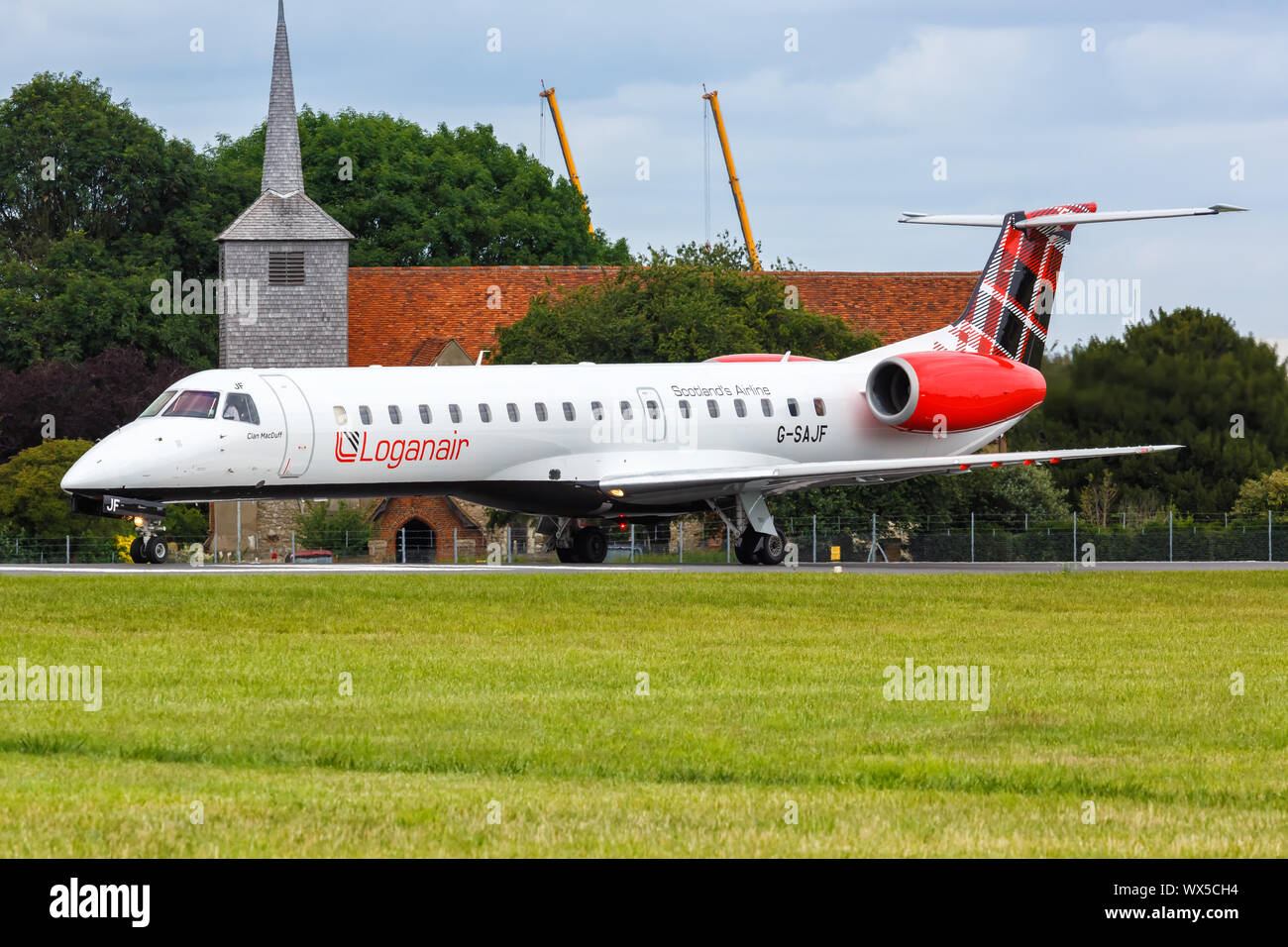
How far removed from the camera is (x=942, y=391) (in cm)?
4175

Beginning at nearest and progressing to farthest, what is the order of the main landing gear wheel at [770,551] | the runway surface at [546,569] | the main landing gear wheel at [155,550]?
the runway surface at [546,569], the main landing gear wheel at [155,550], the main landing gear wheel at [770,551]

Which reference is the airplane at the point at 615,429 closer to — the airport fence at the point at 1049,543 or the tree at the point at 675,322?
the airport fence at the point at 1049,543

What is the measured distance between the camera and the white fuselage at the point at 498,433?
33.5 m

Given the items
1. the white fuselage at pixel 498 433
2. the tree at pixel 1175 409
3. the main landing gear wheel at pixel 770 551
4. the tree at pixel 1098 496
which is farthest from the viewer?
the tree at pixel 1098 496

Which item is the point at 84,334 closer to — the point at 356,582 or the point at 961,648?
the point at 356,582

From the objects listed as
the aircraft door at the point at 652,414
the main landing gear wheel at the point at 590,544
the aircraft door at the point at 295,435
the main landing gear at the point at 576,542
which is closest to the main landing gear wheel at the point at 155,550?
the aircraft door at the point at 295,435

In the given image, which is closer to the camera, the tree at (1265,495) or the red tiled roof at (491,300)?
the tree at (1265,495)

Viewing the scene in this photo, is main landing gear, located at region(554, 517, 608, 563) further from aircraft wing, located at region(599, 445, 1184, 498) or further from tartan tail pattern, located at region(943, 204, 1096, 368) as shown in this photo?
tartan tail pattern, located at region(943, 204, 1096, 368)

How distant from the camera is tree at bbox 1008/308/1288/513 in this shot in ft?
174

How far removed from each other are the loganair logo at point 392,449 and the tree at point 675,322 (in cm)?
2242

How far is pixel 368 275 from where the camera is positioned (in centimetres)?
8650

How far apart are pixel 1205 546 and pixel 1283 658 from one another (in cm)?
2891

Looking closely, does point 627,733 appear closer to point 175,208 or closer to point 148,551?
point 148,551

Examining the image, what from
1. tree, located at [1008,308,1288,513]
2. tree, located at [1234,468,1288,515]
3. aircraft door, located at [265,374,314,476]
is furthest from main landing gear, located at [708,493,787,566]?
tree, located at [1234,468,1288,515]
